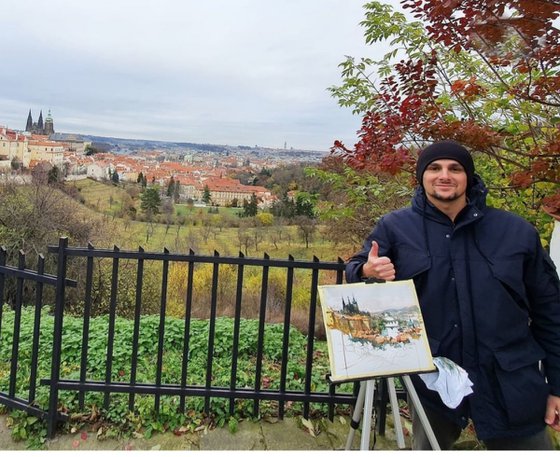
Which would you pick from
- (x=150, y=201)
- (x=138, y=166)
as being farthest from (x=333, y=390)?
(x=138, y=166)

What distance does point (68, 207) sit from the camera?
20.5m

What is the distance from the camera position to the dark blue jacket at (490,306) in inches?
62.7

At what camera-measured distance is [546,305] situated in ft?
5.42

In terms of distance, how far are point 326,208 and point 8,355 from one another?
15.3ft

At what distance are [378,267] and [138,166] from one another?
33881mm

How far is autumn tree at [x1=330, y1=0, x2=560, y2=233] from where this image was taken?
242 cm

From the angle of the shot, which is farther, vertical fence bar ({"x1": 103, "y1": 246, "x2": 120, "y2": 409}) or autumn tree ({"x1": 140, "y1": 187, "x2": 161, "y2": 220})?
autumn tree ({"x1": 140, "y1": 187, "x2": 161, "y2": 220})

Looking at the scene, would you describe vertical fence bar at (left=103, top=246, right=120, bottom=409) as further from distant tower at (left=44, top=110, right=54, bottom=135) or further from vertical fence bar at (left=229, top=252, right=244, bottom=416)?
distant tower at (left=44, top=110, right=54, bottom=135)

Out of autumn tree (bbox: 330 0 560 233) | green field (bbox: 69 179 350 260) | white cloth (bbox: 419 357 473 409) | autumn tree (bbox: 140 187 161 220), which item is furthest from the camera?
autumn tree (bbox: 140 187 161 220)

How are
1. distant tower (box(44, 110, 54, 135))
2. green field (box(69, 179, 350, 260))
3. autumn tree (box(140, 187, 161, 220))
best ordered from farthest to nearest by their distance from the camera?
distant tower (box(44, 110, 54, 135)) < autumn tree (box(140, 187, 161, 220)) < green field (box(69, 179, 350, 260))

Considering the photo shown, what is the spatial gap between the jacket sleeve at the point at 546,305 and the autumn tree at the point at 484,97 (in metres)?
0.79

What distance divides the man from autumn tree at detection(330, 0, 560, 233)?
86 centimetres

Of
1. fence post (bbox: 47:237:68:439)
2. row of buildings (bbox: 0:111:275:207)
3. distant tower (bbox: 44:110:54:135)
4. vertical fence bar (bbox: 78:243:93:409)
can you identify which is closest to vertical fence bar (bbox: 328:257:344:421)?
vertical fence bar (bbox: 78:243:93:409)

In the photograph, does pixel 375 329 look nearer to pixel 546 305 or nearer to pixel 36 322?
pixel 546 305
